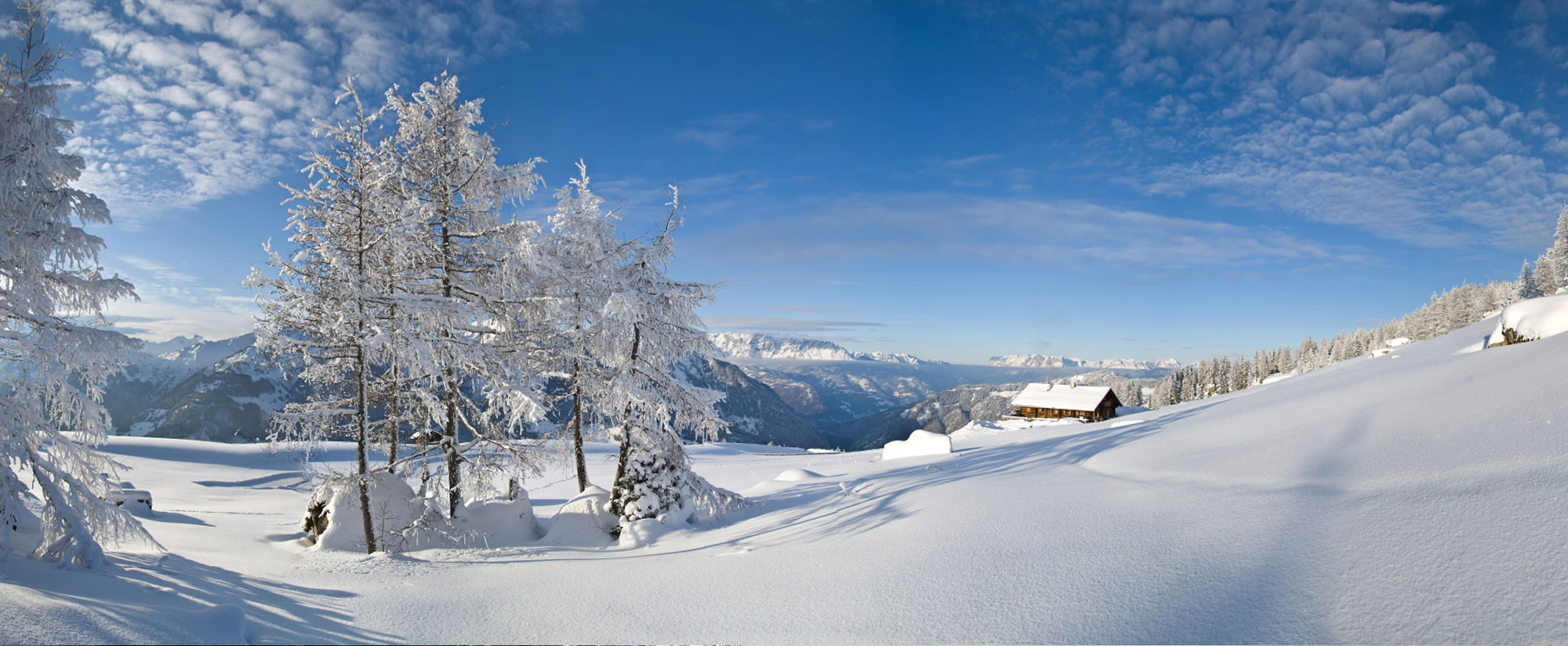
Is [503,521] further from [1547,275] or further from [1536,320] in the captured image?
[1547,275]

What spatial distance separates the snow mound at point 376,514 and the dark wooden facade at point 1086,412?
58.8 meters

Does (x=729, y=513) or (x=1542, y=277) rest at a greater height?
(x=1542, y=277)

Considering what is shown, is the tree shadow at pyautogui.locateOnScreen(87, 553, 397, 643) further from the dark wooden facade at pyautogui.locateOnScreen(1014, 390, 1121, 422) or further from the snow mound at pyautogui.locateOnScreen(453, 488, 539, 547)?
the dark wooden facade at pyautogui.locateOnScreen(1014, 390, 1121, 422)

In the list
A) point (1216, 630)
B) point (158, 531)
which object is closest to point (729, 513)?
point (1216, 630)

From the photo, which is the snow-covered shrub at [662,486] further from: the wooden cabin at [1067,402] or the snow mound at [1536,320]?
the wooden cabin at [1067,402]

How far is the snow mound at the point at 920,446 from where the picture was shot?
23.3 meters

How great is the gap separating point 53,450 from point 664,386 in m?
9.34

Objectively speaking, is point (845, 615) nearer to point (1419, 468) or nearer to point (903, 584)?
point (903, 584)

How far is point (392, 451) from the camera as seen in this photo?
1337 centimetres

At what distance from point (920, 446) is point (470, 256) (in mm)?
18526

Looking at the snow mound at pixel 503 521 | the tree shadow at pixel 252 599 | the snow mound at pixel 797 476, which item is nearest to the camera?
the tree shadow at pixel 252 599

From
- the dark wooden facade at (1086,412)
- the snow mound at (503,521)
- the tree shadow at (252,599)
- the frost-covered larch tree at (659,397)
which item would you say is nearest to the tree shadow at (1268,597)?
the tree shadow at (252,599)

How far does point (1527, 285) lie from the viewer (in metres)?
59.0

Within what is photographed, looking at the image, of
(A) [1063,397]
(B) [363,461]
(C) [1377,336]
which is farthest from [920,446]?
(C) [1377,336]
